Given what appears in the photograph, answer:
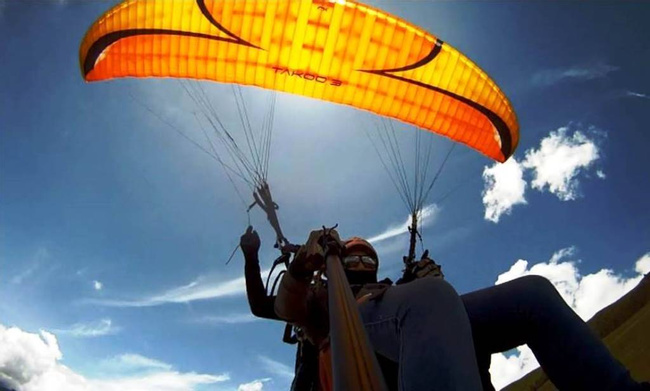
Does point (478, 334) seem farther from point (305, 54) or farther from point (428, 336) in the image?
point (305, 54)

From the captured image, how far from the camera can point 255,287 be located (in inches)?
130

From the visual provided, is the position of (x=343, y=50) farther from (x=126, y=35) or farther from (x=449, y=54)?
(x=126, y=35)

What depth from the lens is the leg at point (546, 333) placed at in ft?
6.21

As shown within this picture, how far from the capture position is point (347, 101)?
9133 mm

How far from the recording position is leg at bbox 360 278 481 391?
1.57 metres

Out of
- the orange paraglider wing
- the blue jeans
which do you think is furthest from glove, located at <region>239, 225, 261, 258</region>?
the orange paraglider wing

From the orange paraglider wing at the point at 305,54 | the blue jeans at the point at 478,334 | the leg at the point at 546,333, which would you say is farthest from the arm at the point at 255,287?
the orange paraglider wing at the point at 305,54

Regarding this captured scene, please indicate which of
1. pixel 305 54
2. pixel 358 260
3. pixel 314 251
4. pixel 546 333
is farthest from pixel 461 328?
pixel 305 54

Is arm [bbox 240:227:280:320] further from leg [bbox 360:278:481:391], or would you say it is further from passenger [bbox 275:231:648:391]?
leg [bbox 360:278:481:391]

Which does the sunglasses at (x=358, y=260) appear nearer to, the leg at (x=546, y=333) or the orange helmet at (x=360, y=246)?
the orange helmet at (x=360, y=246)

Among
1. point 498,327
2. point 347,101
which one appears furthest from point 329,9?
point 498,327

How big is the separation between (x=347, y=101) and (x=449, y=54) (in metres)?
1.97

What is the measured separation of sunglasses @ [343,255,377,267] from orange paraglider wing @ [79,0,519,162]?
6.16 meters

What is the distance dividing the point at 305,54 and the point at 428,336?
7448 mm
